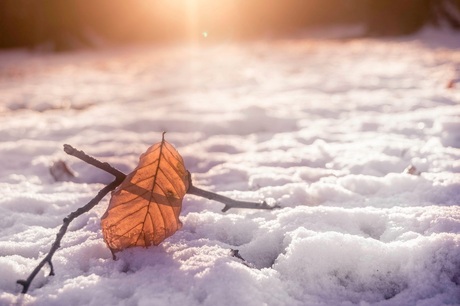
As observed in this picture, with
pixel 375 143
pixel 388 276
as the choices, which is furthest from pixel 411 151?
pixel 388 276

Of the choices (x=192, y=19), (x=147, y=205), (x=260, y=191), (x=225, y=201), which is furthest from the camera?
(x=192, y=19)

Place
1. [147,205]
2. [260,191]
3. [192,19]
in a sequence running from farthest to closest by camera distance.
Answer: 1. [192,19]
2. [260,191]
3. [147,205]

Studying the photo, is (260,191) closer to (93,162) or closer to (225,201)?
(225,201)

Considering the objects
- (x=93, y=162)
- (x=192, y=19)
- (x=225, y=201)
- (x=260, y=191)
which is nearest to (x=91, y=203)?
(x=93, y=162)

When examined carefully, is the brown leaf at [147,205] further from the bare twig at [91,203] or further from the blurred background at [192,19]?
the blurred background at [192,19]

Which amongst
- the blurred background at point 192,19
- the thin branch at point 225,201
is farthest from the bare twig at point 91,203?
the blurred background at point 192,19

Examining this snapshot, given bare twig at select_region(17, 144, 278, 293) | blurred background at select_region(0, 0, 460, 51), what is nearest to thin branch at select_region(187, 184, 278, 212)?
bare twig at select_region(17, 144, 278, 293)
